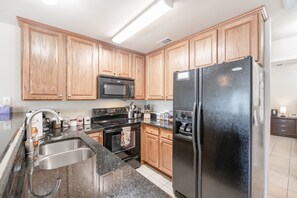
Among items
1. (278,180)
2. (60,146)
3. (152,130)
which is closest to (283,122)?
(278,180)

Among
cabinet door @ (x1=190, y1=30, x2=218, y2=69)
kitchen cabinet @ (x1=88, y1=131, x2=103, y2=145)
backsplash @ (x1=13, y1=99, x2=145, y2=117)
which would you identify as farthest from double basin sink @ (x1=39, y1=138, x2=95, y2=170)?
cabinet door @ (x1=190, y1=30, x2=218, y2=69)

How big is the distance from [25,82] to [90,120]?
110 cm

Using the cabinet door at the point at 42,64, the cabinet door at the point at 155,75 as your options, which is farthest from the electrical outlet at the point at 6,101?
the cabinet door at the point at 155,75

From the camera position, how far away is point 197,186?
1.61 metres

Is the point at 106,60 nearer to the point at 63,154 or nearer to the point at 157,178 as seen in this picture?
the point at 63,154

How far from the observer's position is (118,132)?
2.32 metres

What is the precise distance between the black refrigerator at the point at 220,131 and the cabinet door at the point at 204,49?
541 millimetres

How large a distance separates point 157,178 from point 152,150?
0.46m

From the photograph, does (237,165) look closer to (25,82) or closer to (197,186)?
(197,186)

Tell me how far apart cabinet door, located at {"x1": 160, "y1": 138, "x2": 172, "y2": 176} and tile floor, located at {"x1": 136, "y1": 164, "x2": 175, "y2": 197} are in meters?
0.14

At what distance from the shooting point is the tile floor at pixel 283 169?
201 centimetres

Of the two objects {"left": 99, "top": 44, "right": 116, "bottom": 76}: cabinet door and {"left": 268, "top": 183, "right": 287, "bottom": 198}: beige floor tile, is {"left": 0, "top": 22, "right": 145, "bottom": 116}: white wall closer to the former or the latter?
{"left": 99, "top": 44, "right": 116, "bottom": 76}: cabinet door

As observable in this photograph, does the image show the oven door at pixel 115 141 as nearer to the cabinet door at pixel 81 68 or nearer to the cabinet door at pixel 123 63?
the cabinet door at pixel 81 68

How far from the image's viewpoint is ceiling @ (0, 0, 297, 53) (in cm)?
149
